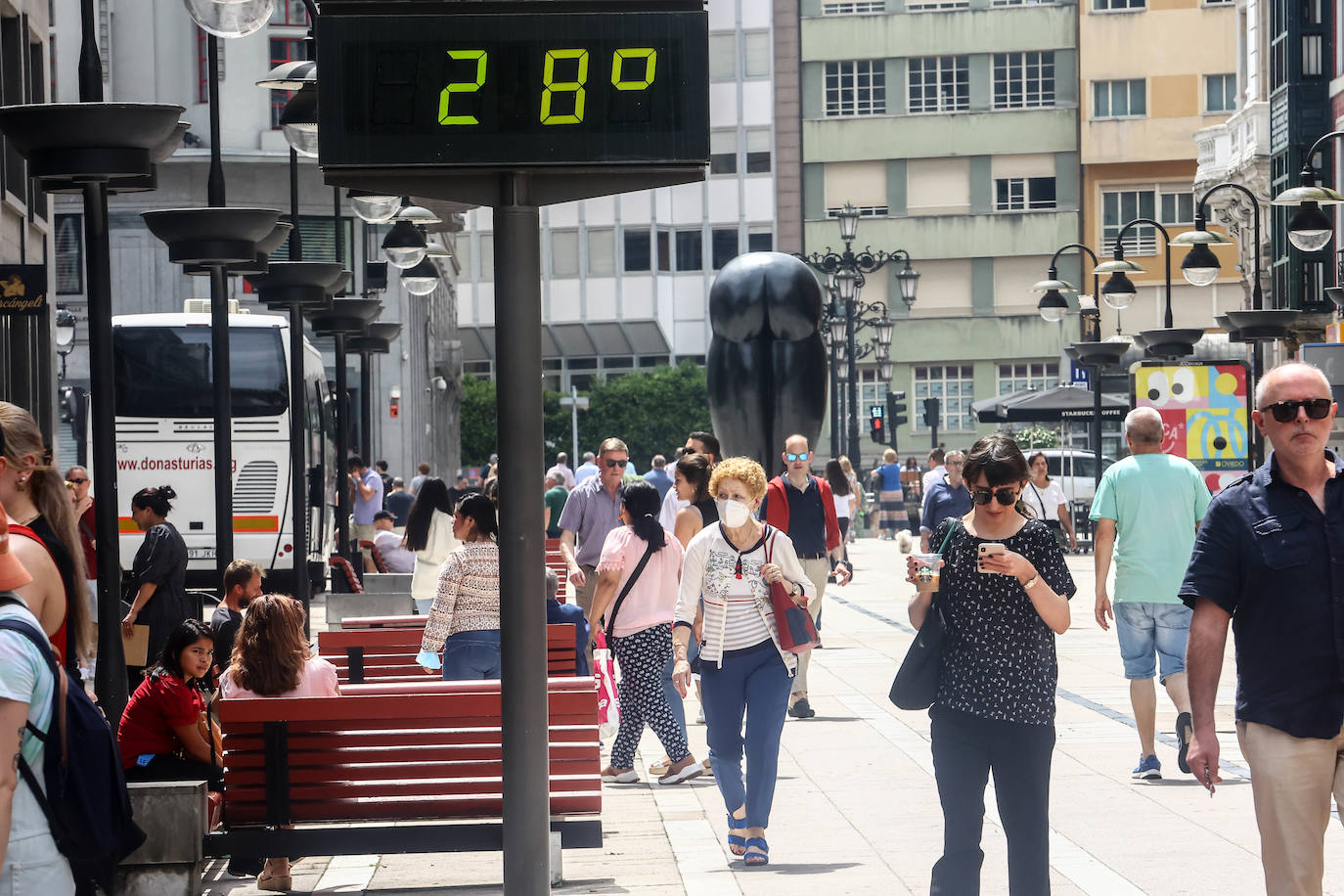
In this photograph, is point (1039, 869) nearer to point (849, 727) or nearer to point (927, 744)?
point (927, 744)

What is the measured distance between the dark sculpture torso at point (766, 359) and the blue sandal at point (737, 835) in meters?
12.5

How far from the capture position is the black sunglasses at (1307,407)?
5.77 meters

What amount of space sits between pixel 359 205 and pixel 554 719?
7.37 metres

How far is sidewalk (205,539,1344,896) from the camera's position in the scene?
26.6 feet

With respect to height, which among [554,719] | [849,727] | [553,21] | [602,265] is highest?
[602,265]

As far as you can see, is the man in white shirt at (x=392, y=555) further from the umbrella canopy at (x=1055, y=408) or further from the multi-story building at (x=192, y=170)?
the multi-story building at (x=192, y=170)

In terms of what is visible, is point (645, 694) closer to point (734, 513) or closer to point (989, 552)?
point (734, 513)

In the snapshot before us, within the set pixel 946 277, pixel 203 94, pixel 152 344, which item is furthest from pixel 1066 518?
pixel 946 277

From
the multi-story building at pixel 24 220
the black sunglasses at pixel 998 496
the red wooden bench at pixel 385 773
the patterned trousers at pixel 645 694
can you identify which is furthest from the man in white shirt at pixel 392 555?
the black sunglasses at pixel 998 496

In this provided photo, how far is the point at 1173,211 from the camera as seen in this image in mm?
73312

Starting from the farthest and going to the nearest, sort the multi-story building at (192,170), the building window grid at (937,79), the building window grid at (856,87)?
the building window grid at (856,87) < the building window grid at (937,79) < the multi-story building at (192,170)

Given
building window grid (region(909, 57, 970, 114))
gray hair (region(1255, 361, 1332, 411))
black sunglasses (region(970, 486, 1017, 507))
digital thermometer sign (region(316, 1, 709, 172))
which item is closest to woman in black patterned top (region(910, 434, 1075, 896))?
black sunglasses (region(970, 486, 1017, 507))

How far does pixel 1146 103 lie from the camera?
241 ft

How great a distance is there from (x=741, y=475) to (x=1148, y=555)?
2.70m
